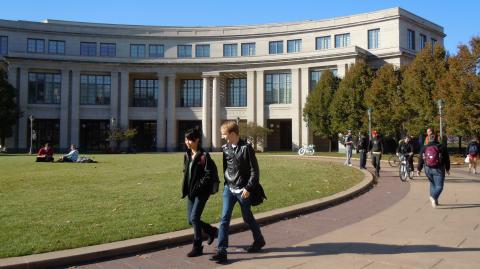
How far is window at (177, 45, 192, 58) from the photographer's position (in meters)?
65.1

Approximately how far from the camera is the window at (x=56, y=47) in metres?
61.6

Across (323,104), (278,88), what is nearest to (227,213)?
(323,104)

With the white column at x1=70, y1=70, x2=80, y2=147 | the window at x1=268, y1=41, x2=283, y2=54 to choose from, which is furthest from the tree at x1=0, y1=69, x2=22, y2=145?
the window at x1=268, y1=41, x2=283, y2=54

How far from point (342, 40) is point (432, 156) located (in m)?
50.7

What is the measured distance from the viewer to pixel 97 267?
6.01 metres

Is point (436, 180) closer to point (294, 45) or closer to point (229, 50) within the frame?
point (294, 45)

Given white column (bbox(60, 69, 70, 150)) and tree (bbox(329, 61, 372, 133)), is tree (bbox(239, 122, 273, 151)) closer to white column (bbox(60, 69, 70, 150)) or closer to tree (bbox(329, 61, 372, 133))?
tree (bbox(329, 61, 372, 133))

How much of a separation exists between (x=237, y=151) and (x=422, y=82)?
120ft

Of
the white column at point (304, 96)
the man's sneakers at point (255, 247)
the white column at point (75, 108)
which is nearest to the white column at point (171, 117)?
the white column at point (75, 108)

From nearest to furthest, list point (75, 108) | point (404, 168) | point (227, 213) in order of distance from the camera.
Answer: point (227, 213) → point (404, 168) → point (75, 108)

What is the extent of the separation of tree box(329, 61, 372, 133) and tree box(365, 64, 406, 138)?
2390mm

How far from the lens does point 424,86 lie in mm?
39250

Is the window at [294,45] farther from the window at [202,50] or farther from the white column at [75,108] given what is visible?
the white column at [75,108]

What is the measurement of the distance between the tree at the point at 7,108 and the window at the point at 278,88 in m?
30.6
